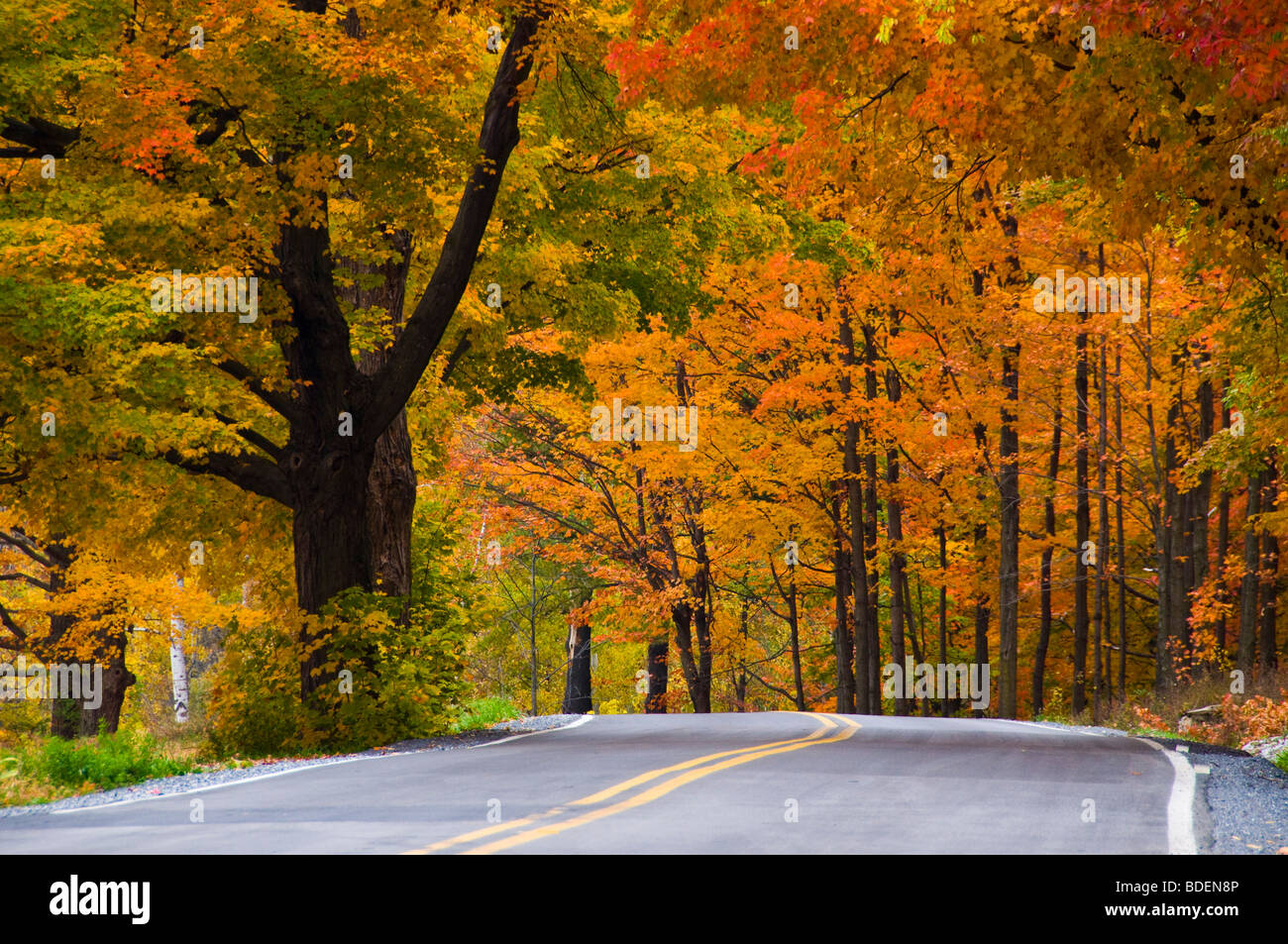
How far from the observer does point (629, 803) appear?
8.48 meters

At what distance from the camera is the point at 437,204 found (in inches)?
667

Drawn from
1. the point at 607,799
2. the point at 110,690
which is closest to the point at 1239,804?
the point at 607,799

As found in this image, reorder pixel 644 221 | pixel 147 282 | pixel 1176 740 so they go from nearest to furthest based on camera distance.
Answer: pixel 147 282 < pixel 1176 740 < pixel 644 221

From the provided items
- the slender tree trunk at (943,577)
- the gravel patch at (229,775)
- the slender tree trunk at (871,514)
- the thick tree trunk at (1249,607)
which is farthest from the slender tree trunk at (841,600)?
the gravel patch at (229,775)

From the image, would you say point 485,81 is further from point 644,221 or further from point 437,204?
point 644,221

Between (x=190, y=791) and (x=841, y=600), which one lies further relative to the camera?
(x=841, y=600)

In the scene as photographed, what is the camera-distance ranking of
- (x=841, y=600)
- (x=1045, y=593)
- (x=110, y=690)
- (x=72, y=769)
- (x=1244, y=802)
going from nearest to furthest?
1. (x=1244, y=802)
2. (x=72, y=769)
3. (x=110, y=690)
4. (x=1045, y=593)
5. (x=841, y=600)

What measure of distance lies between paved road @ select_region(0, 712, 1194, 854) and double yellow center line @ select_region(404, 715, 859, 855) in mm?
17

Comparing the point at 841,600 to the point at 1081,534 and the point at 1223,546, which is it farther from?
the point at 1223,546

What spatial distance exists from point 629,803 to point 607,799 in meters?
0.26

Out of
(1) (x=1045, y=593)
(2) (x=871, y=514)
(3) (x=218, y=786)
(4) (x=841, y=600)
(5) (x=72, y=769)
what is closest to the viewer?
(3) (x=218, y=786)
